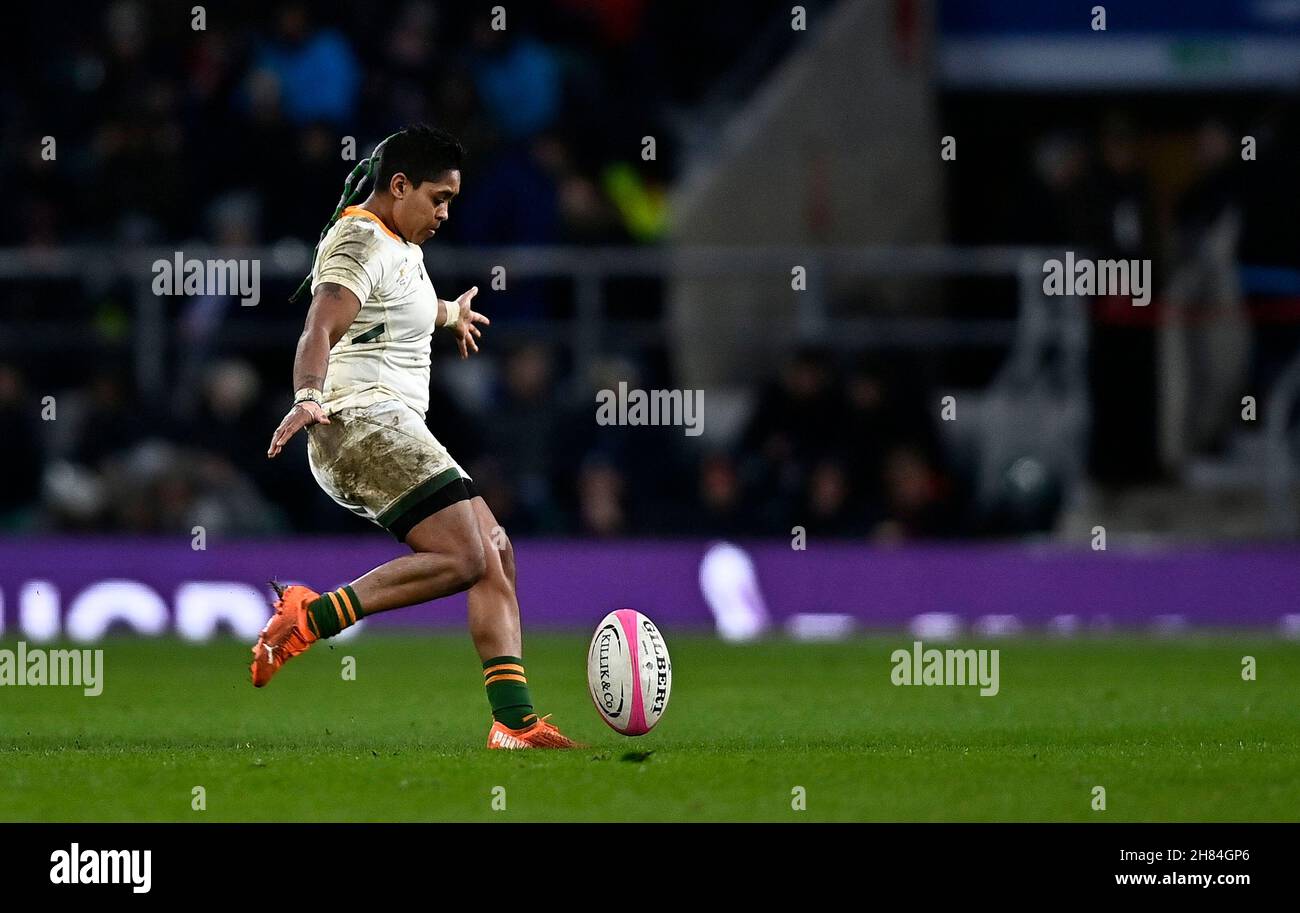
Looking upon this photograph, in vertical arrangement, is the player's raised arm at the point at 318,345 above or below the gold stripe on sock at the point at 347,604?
above

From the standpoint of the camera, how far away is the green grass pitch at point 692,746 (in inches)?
299

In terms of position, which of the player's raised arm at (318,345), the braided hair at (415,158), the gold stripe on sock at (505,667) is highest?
the braided hair at (415,158)

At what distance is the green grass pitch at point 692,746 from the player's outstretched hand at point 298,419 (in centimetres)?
119

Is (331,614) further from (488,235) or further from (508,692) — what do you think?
(488,235)

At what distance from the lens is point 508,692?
29.1 ft

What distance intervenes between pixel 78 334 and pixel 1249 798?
11.9 meters

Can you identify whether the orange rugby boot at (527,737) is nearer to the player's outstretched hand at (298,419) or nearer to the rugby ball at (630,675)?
the rugby ball at (630,675)

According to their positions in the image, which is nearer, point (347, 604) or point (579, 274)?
point (347, 604)
